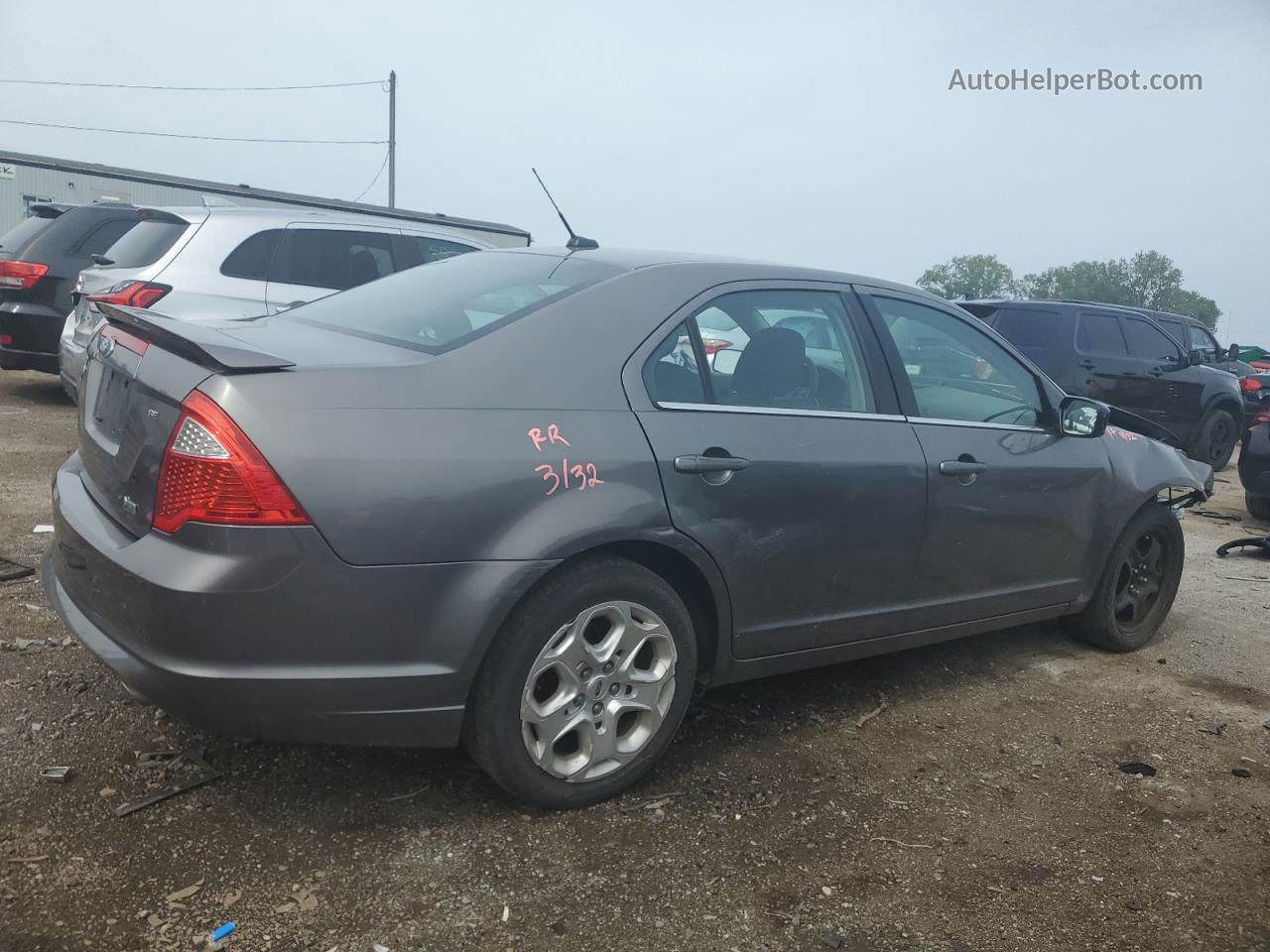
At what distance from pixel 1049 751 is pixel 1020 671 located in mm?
868

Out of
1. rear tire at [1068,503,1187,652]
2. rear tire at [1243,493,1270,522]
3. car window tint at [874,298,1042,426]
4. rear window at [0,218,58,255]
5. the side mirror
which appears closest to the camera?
car window tint at [874,298,1042,426]

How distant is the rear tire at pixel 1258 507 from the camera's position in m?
8.86

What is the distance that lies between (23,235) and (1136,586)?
8.96m

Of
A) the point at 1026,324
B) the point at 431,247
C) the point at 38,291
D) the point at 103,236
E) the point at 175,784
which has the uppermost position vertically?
the point at 431,247

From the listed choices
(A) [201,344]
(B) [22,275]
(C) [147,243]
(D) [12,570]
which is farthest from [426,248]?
(A) [201,344]

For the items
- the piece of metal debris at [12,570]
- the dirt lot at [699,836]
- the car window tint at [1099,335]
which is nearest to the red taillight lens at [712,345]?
the dirt lot at [699,836]

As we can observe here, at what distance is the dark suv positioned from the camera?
1130 cm

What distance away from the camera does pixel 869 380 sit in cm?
374

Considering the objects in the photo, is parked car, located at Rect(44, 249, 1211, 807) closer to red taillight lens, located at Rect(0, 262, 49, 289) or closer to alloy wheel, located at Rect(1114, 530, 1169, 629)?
alloy wheel, located at Rect(1114, 530, 1169, 629)

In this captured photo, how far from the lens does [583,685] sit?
116 inches

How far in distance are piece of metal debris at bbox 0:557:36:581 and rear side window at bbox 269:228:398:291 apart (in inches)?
128

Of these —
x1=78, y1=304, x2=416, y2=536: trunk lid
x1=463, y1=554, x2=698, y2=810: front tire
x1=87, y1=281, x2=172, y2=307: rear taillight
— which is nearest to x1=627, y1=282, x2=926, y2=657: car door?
x1=463, y1=554, x2=698, y2=810: front tire

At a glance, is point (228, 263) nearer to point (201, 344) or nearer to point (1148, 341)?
point (201, 344)

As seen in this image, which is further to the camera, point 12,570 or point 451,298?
point 12,570
